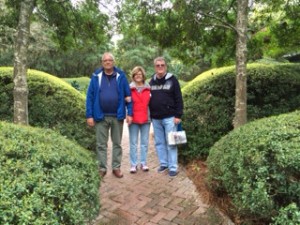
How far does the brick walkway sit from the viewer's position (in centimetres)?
360

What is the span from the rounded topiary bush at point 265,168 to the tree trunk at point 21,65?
106 inches

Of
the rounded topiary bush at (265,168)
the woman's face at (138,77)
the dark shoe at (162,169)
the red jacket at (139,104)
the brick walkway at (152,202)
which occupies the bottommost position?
the brick walkway at (152,202)

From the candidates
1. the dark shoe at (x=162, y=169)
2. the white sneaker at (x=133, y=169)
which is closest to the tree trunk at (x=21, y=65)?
the white sneaker at (x=133, y=169)

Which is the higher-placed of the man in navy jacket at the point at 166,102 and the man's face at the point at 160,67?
the man's face at the point at 160,67

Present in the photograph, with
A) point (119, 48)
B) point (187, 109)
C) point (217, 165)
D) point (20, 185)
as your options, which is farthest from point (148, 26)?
point (119, 48)

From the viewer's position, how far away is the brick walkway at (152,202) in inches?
142

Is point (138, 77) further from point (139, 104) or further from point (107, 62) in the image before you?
point (107, 62)

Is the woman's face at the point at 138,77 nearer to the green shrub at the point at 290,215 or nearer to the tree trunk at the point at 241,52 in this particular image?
the tree trunk at the point at 241,52

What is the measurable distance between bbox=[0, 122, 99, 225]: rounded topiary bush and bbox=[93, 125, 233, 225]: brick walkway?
0.86m

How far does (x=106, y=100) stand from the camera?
460 centimetres

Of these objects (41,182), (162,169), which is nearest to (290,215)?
(41,182)

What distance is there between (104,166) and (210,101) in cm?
236

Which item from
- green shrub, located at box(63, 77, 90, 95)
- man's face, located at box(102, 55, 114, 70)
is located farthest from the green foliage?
green shrub, located at box(63, 77, 90, 95)

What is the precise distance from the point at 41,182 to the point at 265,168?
174cm
